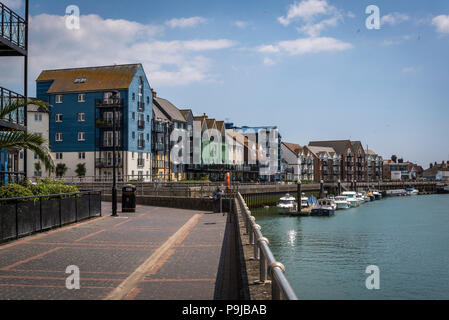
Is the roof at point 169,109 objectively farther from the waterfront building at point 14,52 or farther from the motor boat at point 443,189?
the motor boat at point 443,189

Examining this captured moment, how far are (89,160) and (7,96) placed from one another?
140ft

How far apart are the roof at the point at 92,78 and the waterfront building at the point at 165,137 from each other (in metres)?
9.03

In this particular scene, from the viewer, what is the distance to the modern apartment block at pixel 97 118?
198ft

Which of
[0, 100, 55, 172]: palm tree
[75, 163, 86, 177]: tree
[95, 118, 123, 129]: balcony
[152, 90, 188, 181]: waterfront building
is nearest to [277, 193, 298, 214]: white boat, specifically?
[152, 90, 188, 181]: waterfront building

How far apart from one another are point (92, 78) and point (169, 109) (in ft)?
54.2

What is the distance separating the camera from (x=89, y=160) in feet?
199

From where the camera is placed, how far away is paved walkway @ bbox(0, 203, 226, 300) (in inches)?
330

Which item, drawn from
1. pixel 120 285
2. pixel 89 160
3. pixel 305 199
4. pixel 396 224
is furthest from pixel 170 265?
pixel 305 199

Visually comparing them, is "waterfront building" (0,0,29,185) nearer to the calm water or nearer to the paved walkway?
the paved walkway

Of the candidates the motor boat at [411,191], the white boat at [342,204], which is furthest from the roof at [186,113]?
the motor boat at [411,191]

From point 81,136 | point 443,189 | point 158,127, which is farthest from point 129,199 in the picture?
point 443,189

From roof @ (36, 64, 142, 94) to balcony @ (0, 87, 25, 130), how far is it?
40771mm
